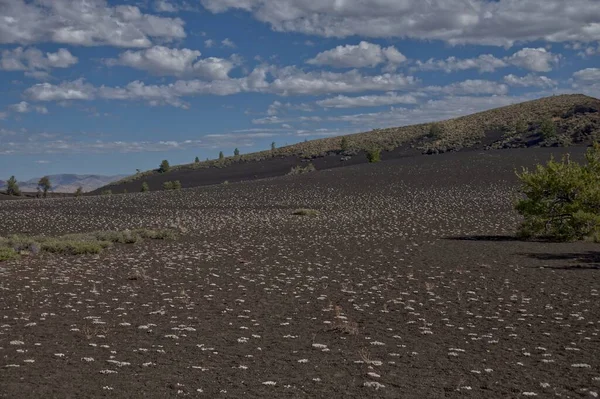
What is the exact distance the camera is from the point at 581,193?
26953mm

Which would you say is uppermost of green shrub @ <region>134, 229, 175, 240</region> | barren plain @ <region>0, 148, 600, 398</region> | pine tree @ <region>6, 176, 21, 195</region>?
pine tree @ <region>6, 176, 21, 195</region>

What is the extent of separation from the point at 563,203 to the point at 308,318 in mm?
19261

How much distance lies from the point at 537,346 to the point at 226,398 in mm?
5671

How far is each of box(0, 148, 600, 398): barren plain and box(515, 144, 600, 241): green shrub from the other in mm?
1417

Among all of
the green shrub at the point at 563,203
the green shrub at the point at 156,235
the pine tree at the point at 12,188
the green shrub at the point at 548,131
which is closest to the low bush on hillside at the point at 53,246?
the green shrub at the point at 156,235

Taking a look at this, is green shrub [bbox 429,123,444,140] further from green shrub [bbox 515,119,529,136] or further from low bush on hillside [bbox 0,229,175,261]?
low bush on hillside [bbox 0,229,175,261]

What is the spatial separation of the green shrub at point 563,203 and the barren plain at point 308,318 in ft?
4.65

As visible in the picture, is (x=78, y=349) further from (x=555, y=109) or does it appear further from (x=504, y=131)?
(x=555, y=109)

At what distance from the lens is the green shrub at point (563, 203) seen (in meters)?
26.8

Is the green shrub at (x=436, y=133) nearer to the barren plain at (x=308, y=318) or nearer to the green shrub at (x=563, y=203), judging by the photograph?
the barren plain at (x=308, y=318)

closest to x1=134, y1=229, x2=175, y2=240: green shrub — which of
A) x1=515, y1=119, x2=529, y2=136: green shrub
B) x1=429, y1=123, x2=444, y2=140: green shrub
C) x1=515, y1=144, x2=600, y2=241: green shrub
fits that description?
x1=515, y1=144, x2=600, y2=241: green shrub

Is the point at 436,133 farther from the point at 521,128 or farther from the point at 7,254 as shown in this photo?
the point at 7,254

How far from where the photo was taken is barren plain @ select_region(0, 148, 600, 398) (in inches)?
332

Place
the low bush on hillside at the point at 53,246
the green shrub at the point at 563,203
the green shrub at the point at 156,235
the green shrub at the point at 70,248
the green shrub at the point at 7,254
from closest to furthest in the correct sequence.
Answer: the green shrub at the point at 7,254 < the low bush on hillside at the point at 53,246 < the green shrub at the point at 70,248 < the green shrub at the point at 563,203 < the green shrub at the point at 156,235
